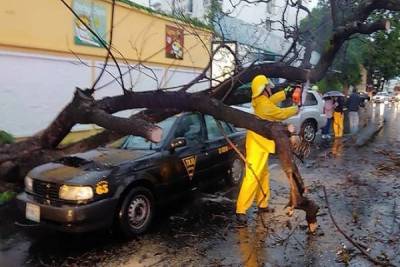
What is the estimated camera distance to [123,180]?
5.69m

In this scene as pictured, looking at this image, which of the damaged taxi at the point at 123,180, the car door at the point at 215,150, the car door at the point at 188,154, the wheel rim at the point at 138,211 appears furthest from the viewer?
the car door at the point at 215,150

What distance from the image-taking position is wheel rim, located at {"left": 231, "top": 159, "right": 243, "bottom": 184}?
27.2 ft

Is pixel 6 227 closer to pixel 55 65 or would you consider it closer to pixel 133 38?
pixel 55 65

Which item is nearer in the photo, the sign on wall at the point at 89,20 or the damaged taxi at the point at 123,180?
the damaged taxi at the point at 123,180

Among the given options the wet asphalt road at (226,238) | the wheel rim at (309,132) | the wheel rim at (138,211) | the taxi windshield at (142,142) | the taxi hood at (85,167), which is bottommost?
the wet asphalt road at (226,238)

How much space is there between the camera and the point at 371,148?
44.7 ft

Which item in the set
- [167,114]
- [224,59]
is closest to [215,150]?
[167,114]

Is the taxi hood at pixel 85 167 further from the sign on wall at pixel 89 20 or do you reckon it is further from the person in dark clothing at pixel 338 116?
the person in dark clothing at pixel 338 116

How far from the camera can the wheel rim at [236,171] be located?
8297mm

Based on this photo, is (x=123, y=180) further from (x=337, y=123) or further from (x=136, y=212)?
(x=337, y=123)

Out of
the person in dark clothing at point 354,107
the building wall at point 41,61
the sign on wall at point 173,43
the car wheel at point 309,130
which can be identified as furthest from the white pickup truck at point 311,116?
the building wall at point 41,61

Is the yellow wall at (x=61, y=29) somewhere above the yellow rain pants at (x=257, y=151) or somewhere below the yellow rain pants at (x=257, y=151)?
above

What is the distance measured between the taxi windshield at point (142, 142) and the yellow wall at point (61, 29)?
2.42 meters

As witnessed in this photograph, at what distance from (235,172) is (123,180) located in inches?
124
